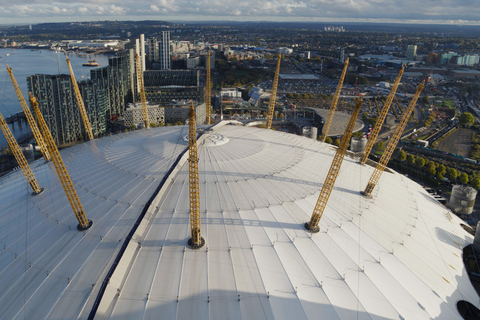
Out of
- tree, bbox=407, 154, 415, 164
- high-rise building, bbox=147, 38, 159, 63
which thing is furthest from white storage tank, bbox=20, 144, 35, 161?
high-rise building, bbox=147, 38, 159, 63

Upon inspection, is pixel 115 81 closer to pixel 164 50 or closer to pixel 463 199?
pixel 164 50

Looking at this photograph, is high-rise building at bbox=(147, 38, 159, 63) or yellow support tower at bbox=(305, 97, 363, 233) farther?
high-rise building at bbox=(147, 38, 159, 63)

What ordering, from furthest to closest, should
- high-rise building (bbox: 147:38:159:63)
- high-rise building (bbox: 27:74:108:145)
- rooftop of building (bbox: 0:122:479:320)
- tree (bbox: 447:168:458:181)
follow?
high-rise building (bbox: 147:38:159:63)
high-rise building (bbox: 27:74:108:145)
tree (bbox: 447:168:458:181)
rooftop of building (bbox: 0:122:479:320)

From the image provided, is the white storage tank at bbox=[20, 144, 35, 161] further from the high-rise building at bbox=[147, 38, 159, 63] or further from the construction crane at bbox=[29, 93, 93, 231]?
the high-rise building at bbox=[147, 38, 159, 63]

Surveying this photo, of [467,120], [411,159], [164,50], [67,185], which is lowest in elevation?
[411,159]

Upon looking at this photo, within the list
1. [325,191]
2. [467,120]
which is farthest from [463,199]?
[467,120]

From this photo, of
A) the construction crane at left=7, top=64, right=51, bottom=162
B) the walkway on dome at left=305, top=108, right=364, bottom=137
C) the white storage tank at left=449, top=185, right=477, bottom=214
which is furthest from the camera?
the walkway on dome at left=305, top=108, right=364, bottom=137

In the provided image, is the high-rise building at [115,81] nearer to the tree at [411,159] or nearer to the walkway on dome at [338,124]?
the walkway on dome at [338,124]
